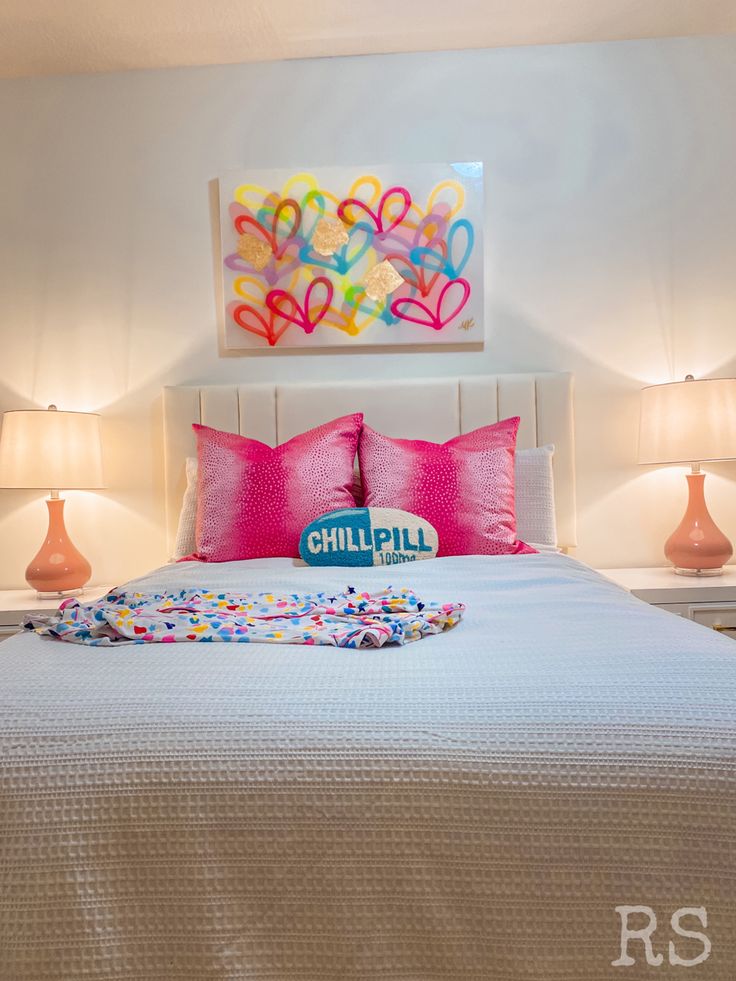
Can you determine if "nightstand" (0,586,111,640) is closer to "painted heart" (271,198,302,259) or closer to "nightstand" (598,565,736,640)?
"painted heart" (271,198,302,259)

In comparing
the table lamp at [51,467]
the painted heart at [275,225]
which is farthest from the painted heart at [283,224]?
the table lamp at [51,467]

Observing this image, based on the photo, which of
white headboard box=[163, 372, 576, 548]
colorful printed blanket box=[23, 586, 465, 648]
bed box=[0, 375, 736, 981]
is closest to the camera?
bed box=[0, 375, 736, 981]

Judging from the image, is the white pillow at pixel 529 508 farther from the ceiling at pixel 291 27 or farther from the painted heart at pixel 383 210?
the ceiling at pixel 291 27

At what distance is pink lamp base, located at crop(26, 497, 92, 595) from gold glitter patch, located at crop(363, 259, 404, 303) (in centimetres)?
137

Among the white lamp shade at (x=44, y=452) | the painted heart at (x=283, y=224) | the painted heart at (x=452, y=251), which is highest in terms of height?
the painted heart at (x=283, y=224)

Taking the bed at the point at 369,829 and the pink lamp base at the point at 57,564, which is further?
the pink lamp base at the point at 57,564

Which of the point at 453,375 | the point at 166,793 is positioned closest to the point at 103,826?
the point at 166,793

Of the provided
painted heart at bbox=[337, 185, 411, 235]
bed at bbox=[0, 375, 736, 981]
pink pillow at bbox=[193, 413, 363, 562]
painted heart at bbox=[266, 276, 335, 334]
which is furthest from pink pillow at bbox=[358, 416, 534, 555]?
bed at bbox=[0, 375, 736, 981]

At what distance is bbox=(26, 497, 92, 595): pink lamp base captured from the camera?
2.62 metres

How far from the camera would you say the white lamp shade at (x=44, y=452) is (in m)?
2.64

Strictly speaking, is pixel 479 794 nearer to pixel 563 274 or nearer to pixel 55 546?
pixel 55 546

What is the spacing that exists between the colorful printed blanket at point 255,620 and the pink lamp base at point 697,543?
1.43 meters

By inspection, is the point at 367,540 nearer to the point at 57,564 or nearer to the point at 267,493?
the point at 267,493

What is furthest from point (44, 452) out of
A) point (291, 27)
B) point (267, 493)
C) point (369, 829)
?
point (369, 829)
